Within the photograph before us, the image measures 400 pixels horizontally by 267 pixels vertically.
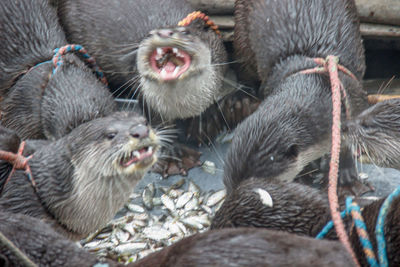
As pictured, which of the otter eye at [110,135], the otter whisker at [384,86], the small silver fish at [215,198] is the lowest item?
the small silver fish at [215,198]

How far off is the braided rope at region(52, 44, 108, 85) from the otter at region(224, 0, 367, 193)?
917 millimetres

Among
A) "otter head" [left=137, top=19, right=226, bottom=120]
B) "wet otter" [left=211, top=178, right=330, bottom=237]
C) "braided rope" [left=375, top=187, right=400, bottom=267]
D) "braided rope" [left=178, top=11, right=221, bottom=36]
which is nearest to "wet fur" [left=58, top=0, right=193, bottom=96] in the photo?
"braided rope" [left=178, top=11, right=221, bottom=36]

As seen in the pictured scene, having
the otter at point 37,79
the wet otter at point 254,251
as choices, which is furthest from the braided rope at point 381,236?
the otter at point 37,79

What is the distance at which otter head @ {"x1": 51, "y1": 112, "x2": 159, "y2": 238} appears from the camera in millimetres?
2037

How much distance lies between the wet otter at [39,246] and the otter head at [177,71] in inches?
51.3

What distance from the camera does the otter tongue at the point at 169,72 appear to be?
269cm

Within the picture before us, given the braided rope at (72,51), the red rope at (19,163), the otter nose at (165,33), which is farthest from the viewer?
the braided rope at (72,51)

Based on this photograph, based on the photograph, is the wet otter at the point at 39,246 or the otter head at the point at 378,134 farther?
the otter head at the point at 378,134

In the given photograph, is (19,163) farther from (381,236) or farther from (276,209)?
(381,236)

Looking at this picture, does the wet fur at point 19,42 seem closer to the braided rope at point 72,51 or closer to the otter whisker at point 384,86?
the braided rope at point 72,51

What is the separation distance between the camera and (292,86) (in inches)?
103

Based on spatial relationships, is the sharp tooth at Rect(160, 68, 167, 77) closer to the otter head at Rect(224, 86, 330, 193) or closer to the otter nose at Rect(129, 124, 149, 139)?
the otter head at Rect(224, 86, 330, 193)

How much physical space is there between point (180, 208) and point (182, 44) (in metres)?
0.85

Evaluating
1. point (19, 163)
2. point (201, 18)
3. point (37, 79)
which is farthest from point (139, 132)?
point (201, 18)
